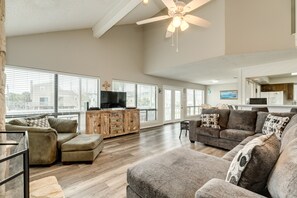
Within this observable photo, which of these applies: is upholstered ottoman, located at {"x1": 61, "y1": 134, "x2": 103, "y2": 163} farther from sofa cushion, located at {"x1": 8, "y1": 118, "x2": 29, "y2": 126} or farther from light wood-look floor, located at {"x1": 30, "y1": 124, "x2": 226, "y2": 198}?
sofa cushion, located at {"x1": 8, "y1": 118, "x2": 29, "y2": 126}

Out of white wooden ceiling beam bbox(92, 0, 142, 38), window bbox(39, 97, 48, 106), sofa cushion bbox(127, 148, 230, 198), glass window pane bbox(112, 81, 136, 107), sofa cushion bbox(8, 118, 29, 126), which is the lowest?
sofa cushion bbox(127, 148, 230, 198)

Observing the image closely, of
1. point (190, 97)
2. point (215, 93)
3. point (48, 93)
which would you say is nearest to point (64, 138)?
point (48, 93)

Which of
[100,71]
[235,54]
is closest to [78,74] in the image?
[100,71]

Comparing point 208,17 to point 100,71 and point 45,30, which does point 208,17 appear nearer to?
point 100,71

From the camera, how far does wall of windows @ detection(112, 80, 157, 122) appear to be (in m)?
6.23

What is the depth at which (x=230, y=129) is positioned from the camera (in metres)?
3.91

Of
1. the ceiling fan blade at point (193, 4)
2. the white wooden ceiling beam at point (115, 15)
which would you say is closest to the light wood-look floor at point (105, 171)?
the ceiling fan blade at point (193, 4)

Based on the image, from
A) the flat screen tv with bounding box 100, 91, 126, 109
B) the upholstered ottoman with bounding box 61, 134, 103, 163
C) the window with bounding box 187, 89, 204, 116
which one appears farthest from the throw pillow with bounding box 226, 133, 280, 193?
the window with bounding box 187, 89, 204, 116

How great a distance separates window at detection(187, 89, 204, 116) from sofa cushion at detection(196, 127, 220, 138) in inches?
212

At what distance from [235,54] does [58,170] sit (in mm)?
4590

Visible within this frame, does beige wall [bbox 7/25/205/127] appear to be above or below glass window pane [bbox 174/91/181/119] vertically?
above

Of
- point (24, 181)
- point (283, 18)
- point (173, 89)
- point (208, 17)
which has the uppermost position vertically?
point (208, 17)

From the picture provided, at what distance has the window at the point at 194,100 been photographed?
379 inches

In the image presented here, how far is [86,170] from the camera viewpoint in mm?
2711
